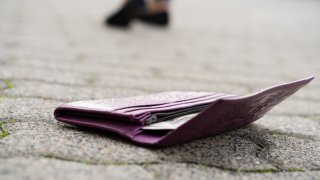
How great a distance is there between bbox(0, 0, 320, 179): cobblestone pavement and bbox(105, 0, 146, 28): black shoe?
0.11 metres

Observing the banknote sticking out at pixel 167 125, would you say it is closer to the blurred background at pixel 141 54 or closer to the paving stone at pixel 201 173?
the paving stone at pixel 201 173

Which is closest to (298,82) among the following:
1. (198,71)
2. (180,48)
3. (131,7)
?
(198,71)

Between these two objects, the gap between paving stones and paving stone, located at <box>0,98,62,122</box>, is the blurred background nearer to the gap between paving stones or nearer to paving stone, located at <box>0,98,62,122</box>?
paving stone, located at <box>0,98,62,122</box>

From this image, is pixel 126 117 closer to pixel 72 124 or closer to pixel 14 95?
pixel 72 124

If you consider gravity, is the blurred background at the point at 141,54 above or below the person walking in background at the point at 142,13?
below

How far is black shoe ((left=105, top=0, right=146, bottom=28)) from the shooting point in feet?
12.8

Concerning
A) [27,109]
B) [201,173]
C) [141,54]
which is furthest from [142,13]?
[201,173]

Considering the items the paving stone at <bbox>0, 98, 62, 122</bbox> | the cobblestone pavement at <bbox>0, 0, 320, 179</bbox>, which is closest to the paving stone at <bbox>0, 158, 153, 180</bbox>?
the cobblestone pavement at <bbox>0, 0, 320, 179</bbox>

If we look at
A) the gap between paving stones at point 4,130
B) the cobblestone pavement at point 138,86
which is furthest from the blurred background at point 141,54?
the gap between paving stones at point 4,130

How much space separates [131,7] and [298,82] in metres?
2.88

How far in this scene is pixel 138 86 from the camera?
198cm

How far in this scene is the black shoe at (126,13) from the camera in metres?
3.89

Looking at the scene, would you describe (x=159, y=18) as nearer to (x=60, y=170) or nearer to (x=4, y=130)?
(x=4, y=130)

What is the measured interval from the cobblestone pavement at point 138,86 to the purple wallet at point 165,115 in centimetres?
3
